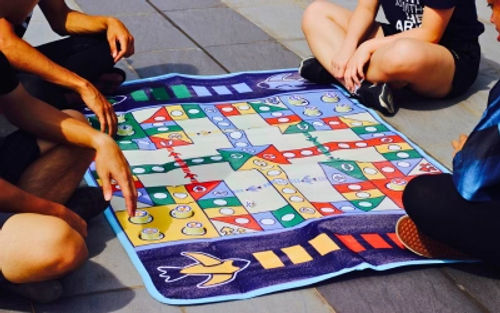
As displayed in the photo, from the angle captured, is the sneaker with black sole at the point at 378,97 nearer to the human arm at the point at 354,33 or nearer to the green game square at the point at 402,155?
the human arm at the point at 354,33

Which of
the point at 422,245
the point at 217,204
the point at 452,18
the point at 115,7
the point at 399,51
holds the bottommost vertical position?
the point at 115,7

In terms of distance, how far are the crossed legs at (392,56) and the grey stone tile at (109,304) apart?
1.87 metres

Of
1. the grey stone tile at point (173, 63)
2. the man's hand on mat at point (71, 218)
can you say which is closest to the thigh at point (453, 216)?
the man's hand on mat at point (71, 218)

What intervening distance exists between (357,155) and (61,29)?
4.74 ft

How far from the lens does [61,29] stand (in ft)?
13.6

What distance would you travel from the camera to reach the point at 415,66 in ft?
13.5

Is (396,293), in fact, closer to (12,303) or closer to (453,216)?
(453,216)

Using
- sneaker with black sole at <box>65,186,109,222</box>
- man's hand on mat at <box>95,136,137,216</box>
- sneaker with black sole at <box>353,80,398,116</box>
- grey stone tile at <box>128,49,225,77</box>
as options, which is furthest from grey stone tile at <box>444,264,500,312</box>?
grey stone tile at <box>128,49,225,77</box>

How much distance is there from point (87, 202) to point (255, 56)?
205 centimetres

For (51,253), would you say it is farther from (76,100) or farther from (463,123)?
(463,123)

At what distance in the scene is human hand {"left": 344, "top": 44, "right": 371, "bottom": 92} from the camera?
14.0 ft

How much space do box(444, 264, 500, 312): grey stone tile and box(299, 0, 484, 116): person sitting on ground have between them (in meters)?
1.29

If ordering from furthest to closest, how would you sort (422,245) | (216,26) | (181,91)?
(216,26), (181,91), (422,245)

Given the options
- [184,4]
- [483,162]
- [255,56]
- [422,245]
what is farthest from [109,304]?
[184,4]
